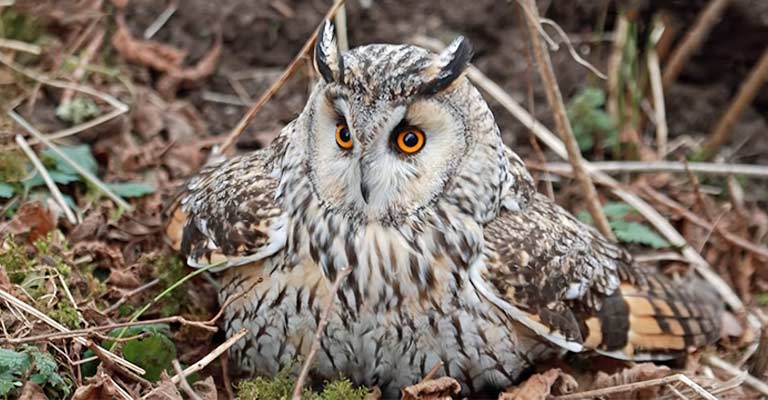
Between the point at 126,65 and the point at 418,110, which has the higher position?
the point at 418,110

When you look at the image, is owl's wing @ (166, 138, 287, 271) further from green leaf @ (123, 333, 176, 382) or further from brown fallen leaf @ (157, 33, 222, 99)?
brown fallen leaf @ (157, 33, 222, 99)

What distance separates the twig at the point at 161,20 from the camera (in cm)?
523

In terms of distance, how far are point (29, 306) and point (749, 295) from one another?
286cm

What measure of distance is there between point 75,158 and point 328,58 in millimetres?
1729

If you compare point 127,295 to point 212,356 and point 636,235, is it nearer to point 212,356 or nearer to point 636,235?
point 212,356

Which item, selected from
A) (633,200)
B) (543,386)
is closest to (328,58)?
(543,386)

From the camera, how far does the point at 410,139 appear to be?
2.92 m

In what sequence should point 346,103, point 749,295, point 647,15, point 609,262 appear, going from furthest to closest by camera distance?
point 647,15
point 749,295
point 609,262
point 346,103

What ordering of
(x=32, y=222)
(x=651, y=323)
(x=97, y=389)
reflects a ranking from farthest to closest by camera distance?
(x=32, y=222) < (x=651, y=323) < (x=97, y=389)

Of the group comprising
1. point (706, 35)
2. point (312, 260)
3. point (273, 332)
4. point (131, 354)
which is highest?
point (706, 35)

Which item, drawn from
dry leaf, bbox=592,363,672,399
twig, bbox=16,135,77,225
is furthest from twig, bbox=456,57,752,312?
twig, bbox=16,135,77,225

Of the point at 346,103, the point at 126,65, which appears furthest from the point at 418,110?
the point at 126,65

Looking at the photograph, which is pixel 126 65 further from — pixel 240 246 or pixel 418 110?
pixel 418 110

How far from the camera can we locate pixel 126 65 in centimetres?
508
